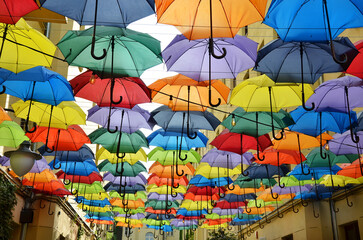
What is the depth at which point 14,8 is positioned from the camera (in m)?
5.98

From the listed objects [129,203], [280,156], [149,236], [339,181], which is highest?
[149,236]

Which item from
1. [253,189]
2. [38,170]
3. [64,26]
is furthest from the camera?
[64,26]

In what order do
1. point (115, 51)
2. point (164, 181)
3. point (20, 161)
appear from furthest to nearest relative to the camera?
point (164, 181)
point (20, 161)
point (115, 51)

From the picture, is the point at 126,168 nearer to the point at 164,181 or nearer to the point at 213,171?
the point at 164,181

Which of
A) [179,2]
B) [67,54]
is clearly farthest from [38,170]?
[179,2]

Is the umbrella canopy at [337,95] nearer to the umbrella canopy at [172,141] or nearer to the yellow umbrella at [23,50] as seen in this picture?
the umbrella canopy at [172,141]

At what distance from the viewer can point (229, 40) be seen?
25.6 ft

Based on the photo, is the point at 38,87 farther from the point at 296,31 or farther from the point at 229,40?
the point at 296,31

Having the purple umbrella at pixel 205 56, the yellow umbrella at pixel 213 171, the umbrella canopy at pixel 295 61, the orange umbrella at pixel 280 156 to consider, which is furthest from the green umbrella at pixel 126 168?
the umbrella canopy at pixel 295 61

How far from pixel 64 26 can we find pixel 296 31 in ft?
46.9

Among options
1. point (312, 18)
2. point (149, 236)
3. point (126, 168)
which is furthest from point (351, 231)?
point (149, 236)

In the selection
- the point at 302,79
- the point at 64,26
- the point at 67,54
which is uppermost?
the point at 64,26

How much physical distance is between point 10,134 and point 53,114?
1362 mm

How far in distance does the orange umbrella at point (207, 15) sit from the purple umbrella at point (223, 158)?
7048 mm
